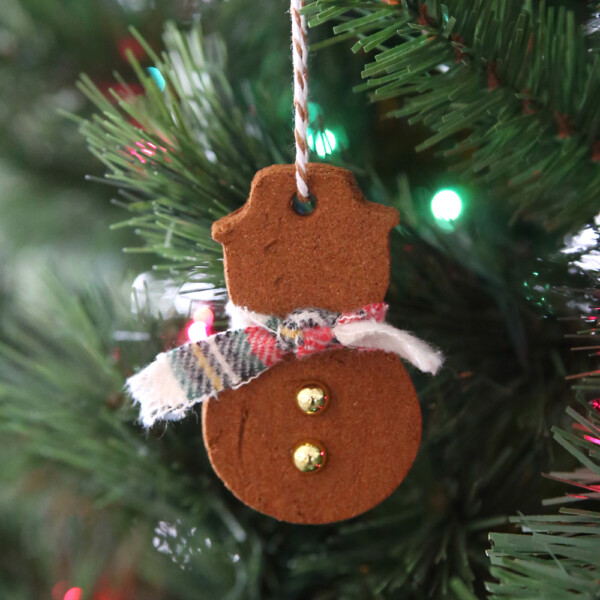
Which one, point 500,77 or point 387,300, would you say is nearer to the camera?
point 500,77

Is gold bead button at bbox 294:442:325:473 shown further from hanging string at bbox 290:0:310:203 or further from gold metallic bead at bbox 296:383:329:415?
hanging string at bbox 290:0:310:203

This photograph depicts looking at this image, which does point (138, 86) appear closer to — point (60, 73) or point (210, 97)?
point (60, 73)

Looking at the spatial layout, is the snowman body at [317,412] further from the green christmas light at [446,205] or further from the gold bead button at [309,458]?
the green christmas light at [446,205]

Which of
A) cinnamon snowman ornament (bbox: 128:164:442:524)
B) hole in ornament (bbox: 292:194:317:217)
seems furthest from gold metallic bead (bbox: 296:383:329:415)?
hole in ornament (bbox: 292:194:317:217)

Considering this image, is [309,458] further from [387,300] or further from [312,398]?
[387,300]

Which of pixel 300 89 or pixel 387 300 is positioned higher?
pixel 300 89

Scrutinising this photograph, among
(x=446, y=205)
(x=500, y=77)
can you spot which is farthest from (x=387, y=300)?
(x=500, y=77)

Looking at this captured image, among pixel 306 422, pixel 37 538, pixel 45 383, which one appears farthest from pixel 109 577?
pixel 306 422

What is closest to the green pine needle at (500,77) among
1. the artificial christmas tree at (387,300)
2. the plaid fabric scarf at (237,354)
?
the artificial christmas tree at (387,300)
